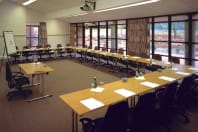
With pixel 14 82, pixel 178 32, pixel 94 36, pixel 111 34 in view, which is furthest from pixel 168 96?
pixel 94 36

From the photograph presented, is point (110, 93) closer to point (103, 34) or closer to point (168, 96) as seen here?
point (168, 96)

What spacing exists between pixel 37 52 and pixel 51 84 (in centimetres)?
590

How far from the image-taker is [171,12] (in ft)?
21.7

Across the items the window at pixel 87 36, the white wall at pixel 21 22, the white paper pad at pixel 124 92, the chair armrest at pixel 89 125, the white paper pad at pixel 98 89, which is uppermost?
the white wall at pixel 21 22

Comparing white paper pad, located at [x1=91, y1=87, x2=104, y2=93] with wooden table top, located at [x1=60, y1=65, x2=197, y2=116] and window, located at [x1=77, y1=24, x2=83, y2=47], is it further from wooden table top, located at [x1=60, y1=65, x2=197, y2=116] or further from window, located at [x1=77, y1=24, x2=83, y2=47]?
window, located at [x1=77, y1=24, x2=83, y2=47]

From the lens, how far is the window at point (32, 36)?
13565mm

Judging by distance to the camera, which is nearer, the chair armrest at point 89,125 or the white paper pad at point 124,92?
the chair armrest at point 89,125

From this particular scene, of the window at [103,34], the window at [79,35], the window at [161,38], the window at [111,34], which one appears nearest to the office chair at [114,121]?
the window at [161,38]

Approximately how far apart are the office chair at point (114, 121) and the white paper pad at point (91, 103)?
0.24 metres

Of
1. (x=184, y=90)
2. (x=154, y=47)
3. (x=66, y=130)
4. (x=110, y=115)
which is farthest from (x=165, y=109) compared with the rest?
(x=154, y=47)

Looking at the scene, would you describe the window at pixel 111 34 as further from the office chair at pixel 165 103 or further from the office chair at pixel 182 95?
the office chair at pixel 165 103

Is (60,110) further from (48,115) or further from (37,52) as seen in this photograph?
(37,52)

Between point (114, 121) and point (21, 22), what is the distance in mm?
12429

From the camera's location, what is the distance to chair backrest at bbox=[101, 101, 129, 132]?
240 cm
